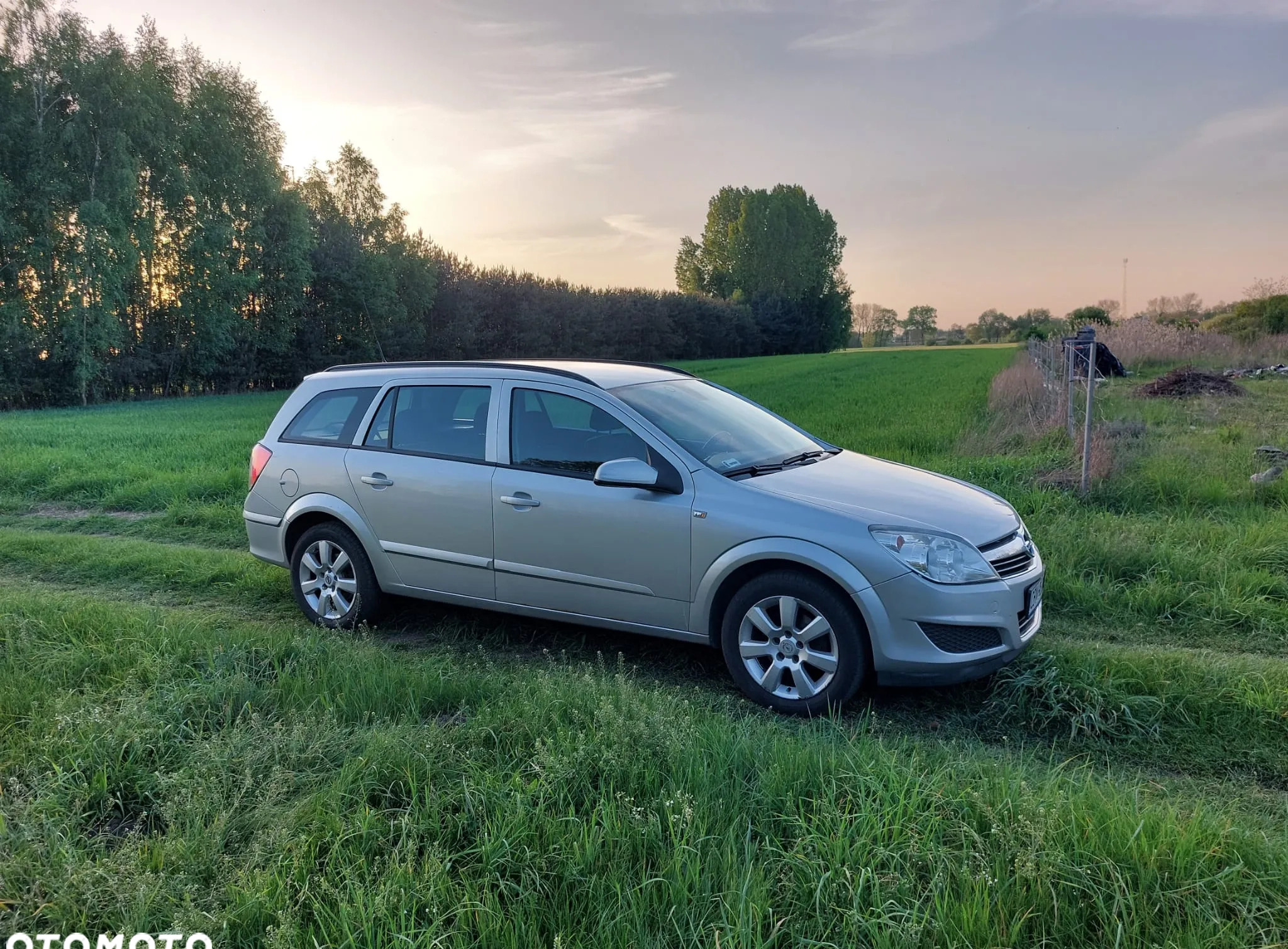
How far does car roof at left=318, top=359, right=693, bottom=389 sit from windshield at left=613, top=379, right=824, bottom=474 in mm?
145

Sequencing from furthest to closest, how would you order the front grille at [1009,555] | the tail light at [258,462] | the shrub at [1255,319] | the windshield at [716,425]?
1. the shrub at [1255,319]
2. the tail light at [258,462]
3. the windshield at [716,425]
4. the front grille at [1009,555]

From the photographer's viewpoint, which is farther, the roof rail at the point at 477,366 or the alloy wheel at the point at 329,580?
the alloy wheel at the point at 329,580

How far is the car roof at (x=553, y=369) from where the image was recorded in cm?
541

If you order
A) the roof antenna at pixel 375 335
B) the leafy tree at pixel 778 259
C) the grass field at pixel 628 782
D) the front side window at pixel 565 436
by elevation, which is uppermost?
the leafy tree at pixel 778 259

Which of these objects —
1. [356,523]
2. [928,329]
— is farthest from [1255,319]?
[928,329]

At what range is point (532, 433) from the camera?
208 inches

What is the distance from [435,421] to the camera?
570cm

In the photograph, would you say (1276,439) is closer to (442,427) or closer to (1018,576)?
(1018,576)

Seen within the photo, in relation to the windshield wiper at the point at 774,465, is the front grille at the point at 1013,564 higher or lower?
lower

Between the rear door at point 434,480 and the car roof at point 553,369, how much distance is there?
0.11 m

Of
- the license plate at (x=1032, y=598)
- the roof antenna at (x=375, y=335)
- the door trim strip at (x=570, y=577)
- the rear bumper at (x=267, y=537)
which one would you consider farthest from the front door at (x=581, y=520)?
the roof antenna at (x=375, y=335)

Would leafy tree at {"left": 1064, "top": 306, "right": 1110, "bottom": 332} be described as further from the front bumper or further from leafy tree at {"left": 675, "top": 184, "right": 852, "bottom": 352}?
the front bumper

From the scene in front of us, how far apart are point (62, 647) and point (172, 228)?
139 feet

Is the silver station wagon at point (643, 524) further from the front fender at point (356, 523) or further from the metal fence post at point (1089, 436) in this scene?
the metal fence post at point (1089, 436)
